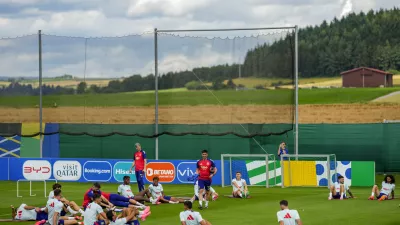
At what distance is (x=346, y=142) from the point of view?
48094mm

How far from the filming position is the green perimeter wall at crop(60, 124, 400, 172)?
46.9 metres

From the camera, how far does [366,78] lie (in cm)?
11044

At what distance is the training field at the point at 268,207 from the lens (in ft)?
94.5

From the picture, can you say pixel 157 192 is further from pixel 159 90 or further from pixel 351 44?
pixel 351 44

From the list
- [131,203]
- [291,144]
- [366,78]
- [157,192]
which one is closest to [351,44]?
[366,78]

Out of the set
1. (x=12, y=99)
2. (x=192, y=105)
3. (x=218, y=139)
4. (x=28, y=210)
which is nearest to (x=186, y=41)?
(x=192, y=105)

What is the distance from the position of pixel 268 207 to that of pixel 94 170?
13.5m

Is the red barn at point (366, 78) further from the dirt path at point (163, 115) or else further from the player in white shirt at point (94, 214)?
the player in white shirt at point (94, 214)

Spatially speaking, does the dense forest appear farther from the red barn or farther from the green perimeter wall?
the green perimeter wall

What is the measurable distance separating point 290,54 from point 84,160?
11.5 m

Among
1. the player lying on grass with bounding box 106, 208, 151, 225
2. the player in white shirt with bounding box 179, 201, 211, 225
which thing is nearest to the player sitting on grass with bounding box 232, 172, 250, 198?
the player lying on grass with bounding box 106, 208, 151, 225

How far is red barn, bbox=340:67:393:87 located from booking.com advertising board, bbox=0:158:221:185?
69.4 metres

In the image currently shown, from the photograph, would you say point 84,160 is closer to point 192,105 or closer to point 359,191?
point 192,105

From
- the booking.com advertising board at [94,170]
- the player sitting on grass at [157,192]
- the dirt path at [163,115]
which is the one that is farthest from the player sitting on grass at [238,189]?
the dirt path at [163,115]
